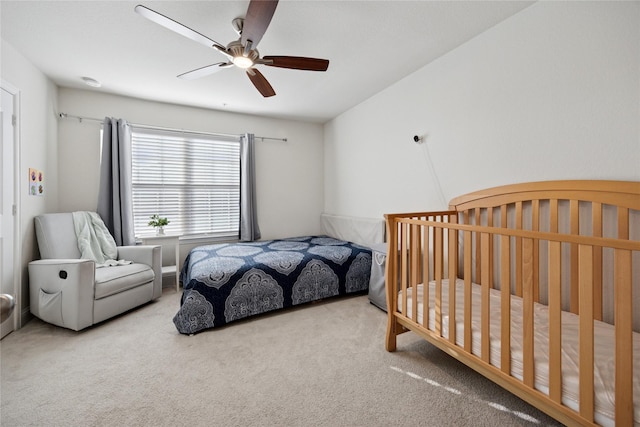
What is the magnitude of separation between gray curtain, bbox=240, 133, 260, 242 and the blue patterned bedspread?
533 millimetres

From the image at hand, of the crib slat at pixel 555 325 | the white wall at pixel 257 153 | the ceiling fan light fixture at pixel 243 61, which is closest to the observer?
the crib slat at pixel 555 325

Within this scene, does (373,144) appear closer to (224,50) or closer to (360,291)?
(360,291)

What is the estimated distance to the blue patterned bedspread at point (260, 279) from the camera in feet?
7.18

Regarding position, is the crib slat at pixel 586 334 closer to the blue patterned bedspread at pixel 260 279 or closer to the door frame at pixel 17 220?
the blue patterned bedspread at pixel 260 279

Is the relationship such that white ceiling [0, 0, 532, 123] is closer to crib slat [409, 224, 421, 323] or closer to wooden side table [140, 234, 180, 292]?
crib slat [409, 224, 421, 323]

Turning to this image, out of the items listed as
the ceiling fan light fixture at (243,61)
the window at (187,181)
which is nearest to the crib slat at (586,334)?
the ceiling fan light fixture at (243,61)

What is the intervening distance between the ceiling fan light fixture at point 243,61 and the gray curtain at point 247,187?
1.89 metres

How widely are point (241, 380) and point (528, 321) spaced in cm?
151

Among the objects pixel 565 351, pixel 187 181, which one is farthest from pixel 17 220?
pixel 565 351

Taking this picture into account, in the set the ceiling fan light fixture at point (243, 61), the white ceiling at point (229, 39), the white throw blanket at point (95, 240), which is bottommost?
the white throw blanket at point (95, 240)

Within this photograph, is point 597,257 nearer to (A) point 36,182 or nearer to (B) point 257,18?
(B) point 257,18

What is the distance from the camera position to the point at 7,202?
6.95ft

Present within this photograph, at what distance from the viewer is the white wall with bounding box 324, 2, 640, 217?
4.74 ft

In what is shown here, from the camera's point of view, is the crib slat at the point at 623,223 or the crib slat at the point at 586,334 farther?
the crib slat at the point at 623,223
